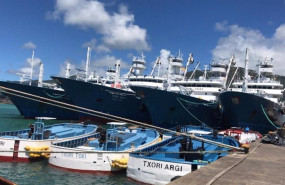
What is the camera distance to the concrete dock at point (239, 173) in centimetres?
721

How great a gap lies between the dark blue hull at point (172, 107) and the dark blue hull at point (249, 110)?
330 centimetres

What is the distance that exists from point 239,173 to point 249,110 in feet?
82.8

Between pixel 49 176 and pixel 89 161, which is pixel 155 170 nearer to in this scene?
pixel 89 161

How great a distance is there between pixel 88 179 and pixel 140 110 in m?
30.5

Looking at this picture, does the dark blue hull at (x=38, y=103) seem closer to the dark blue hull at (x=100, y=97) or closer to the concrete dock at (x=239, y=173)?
the dark blue hull at (x=100, y=97)

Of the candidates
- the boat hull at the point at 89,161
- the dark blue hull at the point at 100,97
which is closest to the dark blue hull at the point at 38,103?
the dark blue hull at the point at 100,97

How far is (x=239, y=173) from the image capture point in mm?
8375

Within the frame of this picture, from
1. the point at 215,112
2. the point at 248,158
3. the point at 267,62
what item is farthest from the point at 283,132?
the point at 267,62

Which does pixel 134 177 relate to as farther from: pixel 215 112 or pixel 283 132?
pixel 215 112

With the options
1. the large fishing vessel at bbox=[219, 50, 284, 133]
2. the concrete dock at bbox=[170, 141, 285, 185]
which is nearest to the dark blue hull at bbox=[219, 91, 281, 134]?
the large fishing vessel at bbox=[219, 50, 284, 133]

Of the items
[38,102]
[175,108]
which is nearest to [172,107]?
[175,108]

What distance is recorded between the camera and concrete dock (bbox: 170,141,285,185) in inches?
284

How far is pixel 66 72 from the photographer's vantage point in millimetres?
53781

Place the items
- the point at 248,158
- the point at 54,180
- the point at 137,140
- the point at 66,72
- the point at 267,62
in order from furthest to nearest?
the point at 66,72 → the point at 267,62 → the point at 137,140 → the point at 54,180 → the point at 248,158
